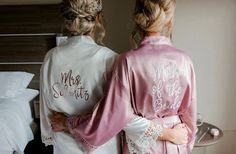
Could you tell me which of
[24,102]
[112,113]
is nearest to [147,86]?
[112,113]

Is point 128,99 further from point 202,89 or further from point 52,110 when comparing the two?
point 202,89

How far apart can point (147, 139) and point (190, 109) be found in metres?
0.24

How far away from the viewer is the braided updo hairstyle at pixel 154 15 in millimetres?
1248

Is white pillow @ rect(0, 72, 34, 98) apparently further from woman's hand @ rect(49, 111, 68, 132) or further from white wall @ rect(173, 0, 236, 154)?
white wall @ rect(173, 0, 236, 154)

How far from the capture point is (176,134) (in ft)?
4.54

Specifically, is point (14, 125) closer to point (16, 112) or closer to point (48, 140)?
point (16, 112)

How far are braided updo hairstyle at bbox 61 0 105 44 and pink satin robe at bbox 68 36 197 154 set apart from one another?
22cm

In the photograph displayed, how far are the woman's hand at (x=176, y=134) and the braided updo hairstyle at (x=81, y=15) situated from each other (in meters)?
0.56

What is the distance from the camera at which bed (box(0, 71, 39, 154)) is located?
2.15 m

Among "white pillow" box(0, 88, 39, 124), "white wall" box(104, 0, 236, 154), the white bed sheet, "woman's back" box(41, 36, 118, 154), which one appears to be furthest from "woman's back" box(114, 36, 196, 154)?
"white pillow" box(0, 88, 39, 124)

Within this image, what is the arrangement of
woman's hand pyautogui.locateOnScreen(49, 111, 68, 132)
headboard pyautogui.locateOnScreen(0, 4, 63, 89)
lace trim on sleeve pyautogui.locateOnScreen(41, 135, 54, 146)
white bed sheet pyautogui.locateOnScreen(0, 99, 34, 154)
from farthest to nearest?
headboard pyautogui.locateOnScreen(0, 4, 63, 89) < white bed sheet pyautogui.locateOnScreen(0, 99, 34, 154) < lace trim on sleeve pyautogui.locateOnScreen(41, 135, 54, 146) < woman's hand pyautogui.locateOnScreen(49, 111, 68, 132)

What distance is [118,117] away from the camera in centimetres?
129

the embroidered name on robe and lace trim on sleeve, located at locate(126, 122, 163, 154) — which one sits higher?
the embroidered name on robe

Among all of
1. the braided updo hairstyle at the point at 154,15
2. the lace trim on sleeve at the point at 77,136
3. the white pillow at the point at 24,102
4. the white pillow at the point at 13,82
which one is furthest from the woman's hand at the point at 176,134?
the white pillow at the point at 13,82
